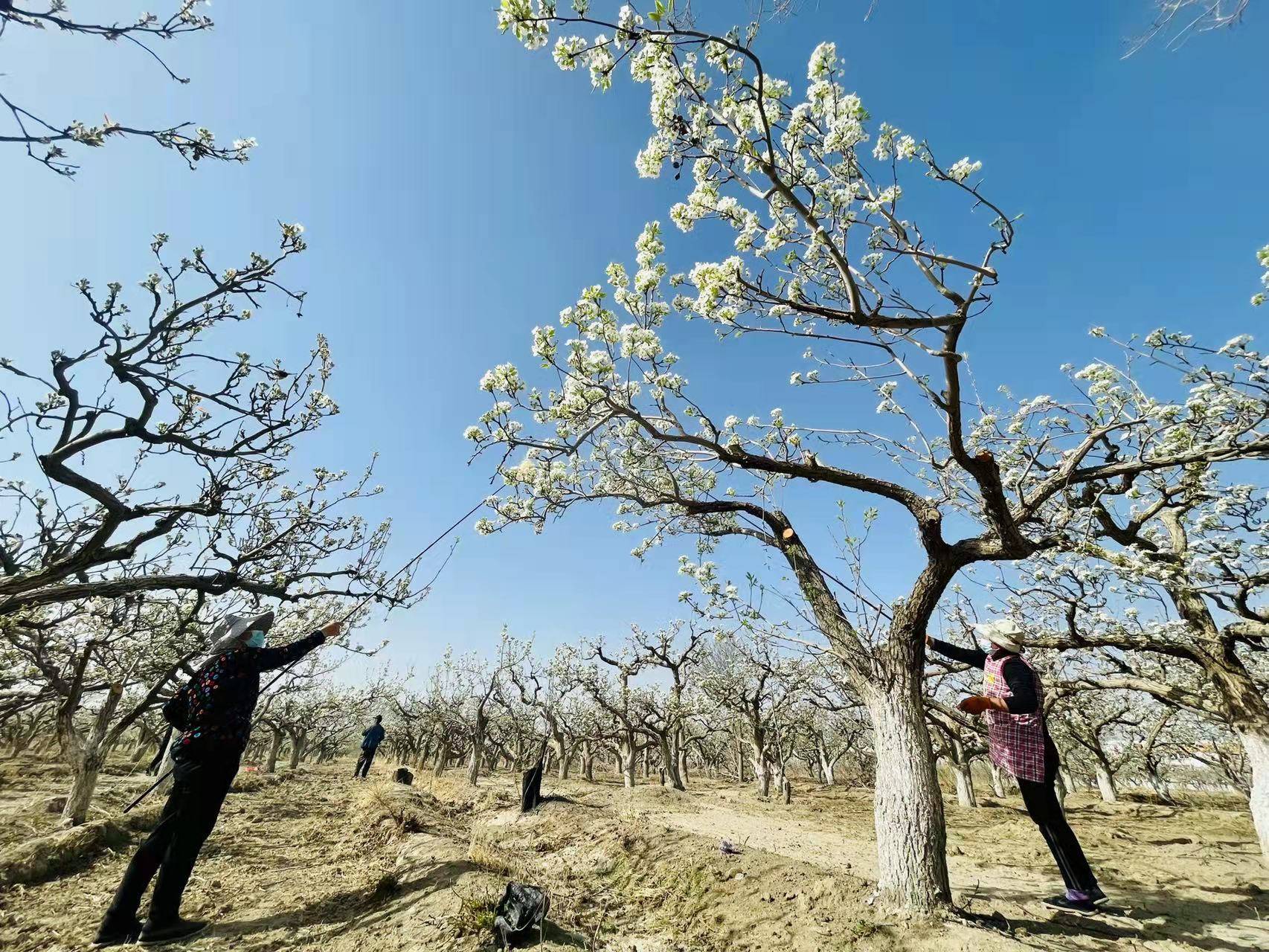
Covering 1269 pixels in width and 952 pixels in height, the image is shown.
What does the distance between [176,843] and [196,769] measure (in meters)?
0.53

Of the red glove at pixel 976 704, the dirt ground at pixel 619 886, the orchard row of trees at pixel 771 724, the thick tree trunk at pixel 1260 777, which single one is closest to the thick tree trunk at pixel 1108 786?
the orchard row of trees at pixel 771 724

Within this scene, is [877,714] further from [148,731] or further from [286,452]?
[148,731]

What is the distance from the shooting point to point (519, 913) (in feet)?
12.9

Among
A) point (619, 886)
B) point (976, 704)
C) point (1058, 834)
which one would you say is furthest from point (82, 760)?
point (1058, 834)

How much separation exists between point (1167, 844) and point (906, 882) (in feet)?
36.1

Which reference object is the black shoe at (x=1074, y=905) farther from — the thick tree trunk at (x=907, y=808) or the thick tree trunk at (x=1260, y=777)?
the thick tree trunk at (x=1260, y=777)

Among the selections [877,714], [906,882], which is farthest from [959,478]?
[906,882]

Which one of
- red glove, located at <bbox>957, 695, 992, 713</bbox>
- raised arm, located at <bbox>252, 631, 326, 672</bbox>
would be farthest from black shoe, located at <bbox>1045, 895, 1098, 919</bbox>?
raised arm, located at <bbox>252, 631, 326, 672</bbox>

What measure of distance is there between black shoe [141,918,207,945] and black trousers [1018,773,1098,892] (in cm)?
668

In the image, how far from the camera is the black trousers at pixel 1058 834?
4207mm

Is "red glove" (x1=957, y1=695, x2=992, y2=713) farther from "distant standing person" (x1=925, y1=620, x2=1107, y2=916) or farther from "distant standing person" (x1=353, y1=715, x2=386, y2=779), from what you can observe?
"distant standing person" (x1=353, y1=715, x2=386, y2=779)

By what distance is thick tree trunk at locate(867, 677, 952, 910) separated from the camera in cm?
415

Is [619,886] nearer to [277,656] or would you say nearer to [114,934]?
[114,934]

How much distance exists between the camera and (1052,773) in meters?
4.20
